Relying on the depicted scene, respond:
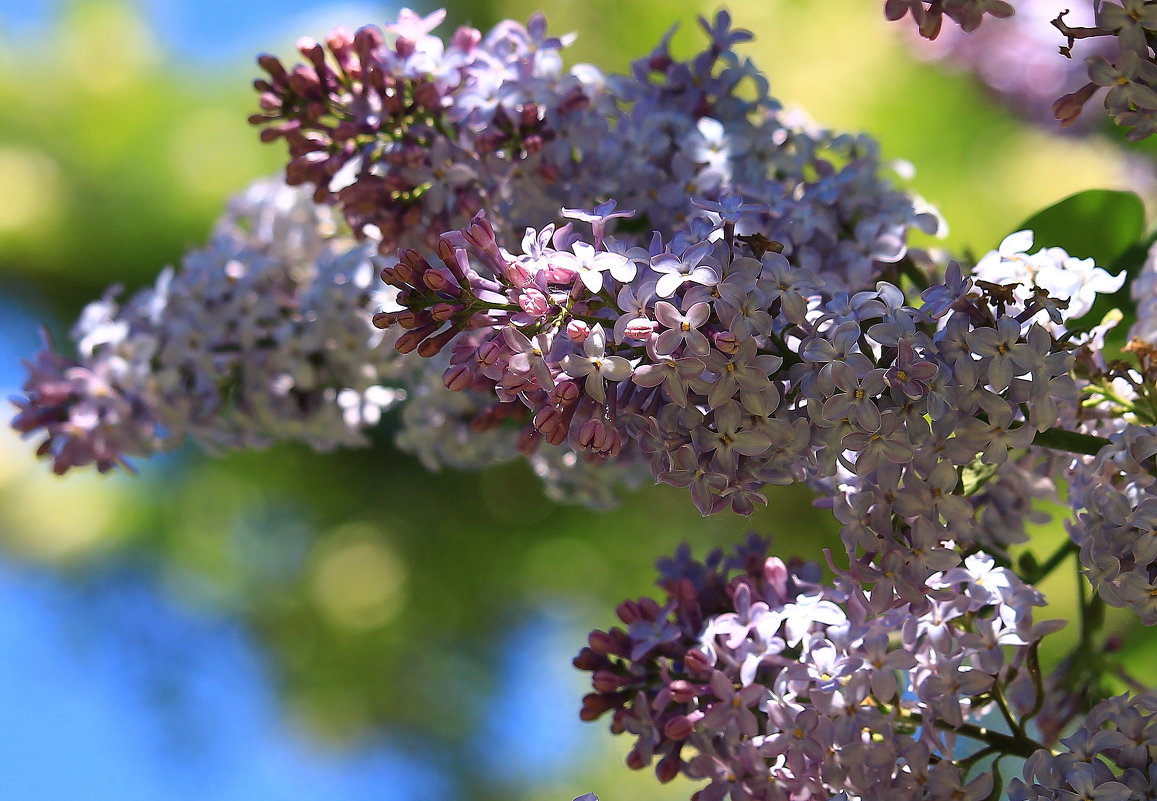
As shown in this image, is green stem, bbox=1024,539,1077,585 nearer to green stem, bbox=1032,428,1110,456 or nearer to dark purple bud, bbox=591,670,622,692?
green stem, bbox=1032,428,1110,456

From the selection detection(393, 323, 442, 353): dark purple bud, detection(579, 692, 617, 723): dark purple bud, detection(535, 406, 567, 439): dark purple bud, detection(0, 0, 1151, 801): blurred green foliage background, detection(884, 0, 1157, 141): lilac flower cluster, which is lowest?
detection(579, 692, 617, 723): dark purple bud

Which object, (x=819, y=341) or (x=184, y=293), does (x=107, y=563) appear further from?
(x=819, y=341)

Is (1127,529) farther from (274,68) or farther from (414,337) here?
(274,68)

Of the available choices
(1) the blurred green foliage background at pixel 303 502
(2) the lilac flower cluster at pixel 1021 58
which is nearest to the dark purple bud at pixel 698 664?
(2) the lilac flower cluster at pixel 1021 58

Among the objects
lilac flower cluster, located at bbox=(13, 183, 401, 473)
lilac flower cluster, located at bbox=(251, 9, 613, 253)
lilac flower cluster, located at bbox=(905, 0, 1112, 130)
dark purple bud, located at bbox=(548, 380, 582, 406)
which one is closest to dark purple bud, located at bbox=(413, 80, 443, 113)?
lilac flower cluster, located at bbox=(251, 9, 613, 253)

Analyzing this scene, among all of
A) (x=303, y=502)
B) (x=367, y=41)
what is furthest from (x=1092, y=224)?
(x=303, y=502)

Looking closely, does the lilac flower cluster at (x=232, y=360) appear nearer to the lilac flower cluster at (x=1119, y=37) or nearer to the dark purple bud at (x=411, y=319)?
the dark purple bud at (x=411, y=319)

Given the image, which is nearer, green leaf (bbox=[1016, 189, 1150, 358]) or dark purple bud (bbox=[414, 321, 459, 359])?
dark purple bud (bbox=[414, 321, 459, 359])
